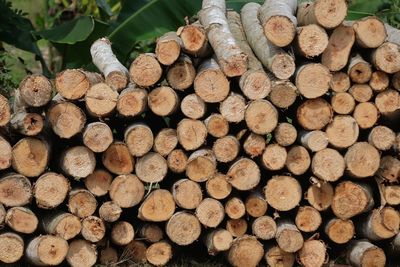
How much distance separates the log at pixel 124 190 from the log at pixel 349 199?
1464 millimetres

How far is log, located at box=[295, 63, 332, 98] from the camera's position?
5.72 m

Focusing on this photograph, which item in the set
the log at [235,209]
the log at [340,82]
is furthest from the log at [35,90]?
the log at [340,82]

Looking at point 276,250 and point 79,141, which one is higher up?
point 79,141

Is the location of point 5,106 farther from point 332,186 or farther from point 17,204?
point 332,186

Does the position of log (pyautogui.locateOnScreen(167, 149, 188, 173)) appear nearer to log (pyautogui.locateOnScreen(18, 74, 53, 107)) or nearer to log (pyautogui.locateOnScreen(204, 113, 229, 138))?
log (pyautogui.locateOnScreen(204, 113, 229, 138))

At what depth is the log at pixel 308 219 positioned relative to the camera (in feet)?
19.6

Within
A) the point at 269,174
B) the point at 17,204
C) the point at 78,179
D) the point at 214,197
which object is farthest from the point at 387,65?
the point at 17,204

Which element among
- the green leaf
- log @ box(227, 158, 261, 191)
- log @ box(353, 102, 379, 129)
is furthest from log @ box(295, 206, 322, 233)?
the green leaf

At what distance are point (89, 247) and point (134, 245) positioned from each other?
40 cm

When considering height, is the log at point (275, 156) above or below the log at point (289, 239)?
above

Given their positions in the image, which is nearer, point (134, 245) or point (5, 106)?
point (5, 106)

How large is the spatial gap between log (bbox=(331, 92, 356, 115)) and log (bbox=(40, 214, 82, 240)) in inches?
80.1

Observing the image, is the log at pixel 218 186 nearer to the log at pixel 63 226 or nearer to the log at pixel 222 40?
the log at pixel 222 40

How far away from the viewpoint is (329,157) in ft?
19.1
